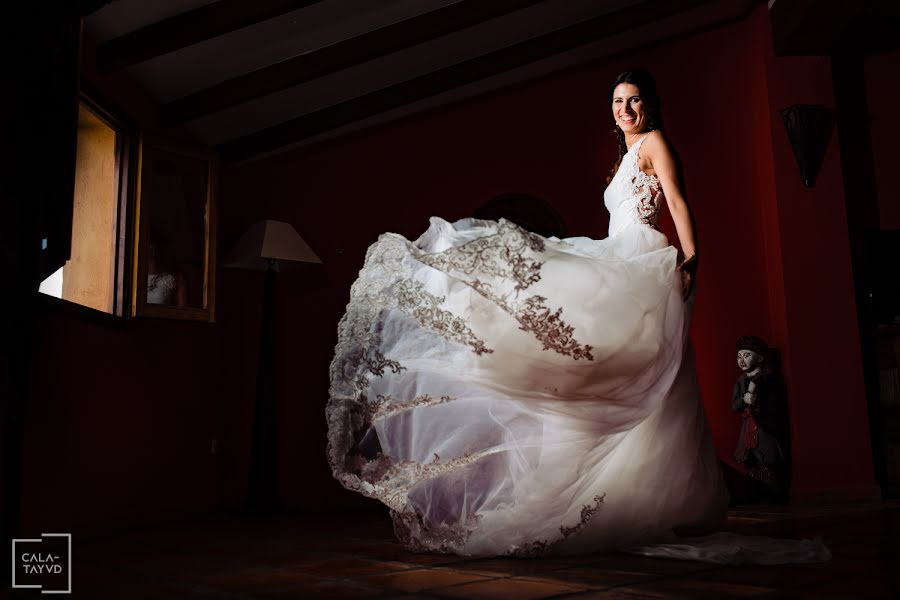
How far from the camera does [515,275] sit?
8.09 feet

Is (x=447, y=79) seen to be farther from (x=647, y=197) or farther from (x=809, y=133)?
(x=647, y=197)

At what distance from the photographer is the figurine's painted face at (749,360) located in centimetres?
507

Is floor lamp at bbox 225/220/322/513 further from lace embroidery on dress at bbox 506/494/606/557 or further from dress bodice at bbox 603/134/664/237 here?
lace embroidery on dress at bbox 506/494/606/557

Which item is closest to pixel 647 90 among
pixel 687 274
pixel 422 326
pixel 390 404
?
pixel 687 274

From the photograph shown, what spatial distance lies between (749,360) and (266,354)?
301 centimetres

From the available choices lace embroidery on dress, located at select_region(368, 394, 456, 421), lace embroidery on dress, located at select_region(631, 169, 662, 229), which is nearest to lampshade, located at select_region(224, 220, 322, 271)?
lace embroidery on dress, located at select_region(368, 394, 456, 421)

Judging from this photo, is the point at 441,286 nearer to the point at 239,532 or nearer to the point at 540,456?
the point at 540,456

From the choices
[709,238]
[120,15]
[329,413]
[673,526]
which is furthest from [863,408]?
[120,15]

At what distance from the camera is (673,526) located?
272 cm

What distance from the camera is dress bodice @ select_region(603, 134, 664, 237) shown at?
2.96 metres

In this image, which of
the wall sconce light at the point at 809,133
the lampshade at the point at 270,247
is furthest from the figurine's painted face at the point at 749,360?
the lampshade at the point at 270,247

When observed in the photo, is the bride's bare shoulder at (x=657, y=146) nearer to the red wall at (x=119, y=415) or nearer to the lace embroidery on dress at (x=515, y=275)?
the lace embroidery on dress at (x=515, y=275)

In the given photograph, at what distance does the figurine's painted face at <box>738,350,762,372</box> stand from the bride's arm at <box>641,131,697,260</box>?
8.05 ft

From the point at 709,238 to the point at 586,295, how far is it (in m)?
3.50
